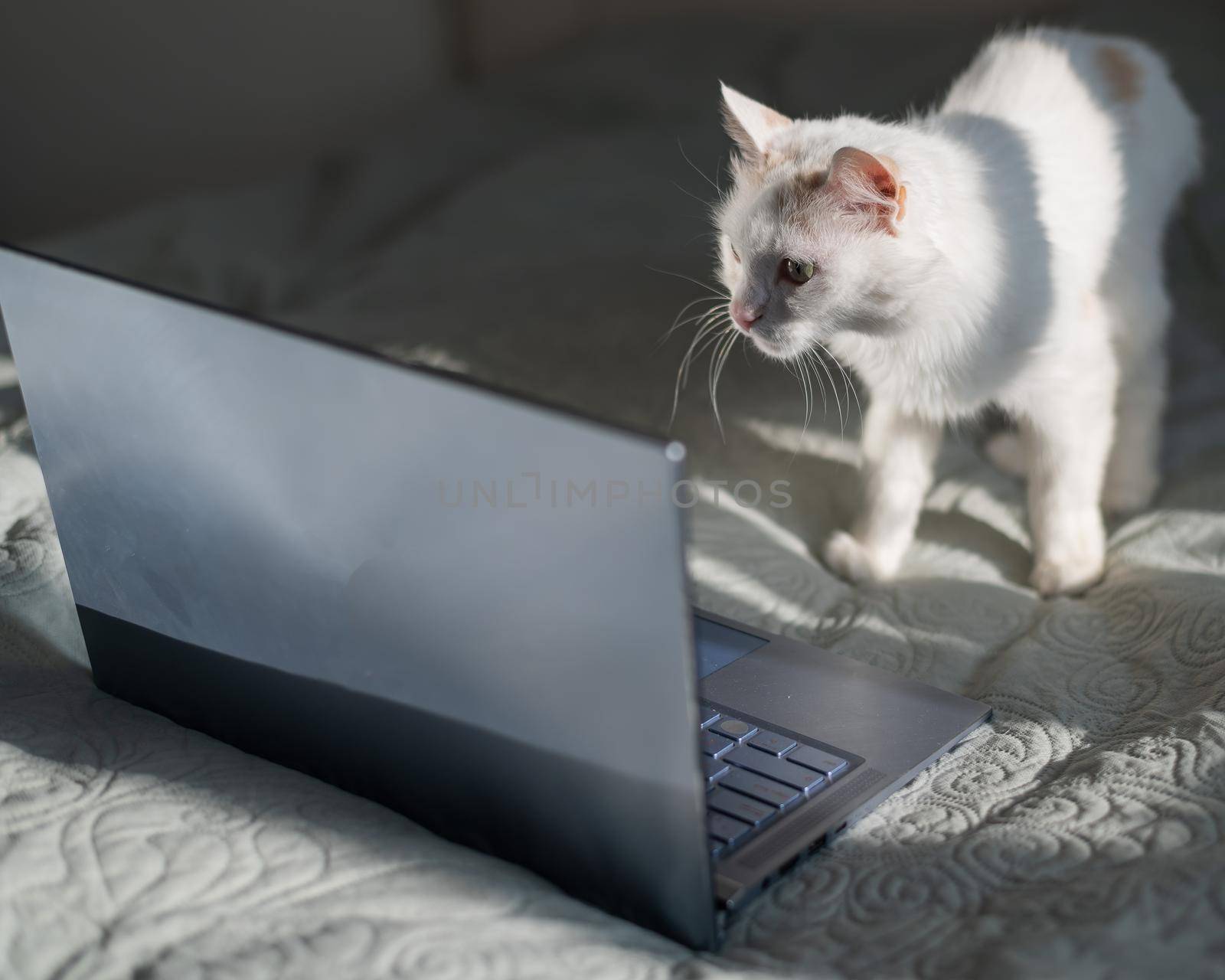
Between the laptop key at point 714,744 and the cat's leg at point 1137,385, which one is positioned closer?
the laptop key at point 714,744

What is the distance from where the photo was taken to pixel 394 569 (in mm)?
648

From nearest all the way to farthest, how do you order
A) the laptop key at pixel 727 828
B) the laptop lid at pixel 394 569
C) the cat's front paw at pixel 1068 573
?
the laptop lid at pixel 394 569
the laptop key at pixel 727 828
the cat's front paw at pixel 1068 573

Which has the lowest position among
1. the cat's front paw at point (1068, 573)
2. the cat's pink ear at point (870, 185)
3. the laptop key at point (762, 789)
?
the cat's front paw at point (1068, 573)

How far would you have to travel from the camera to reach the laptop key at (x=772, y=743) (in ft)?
2.64

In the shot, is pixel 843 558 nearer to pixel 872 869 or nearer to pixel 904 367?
pixel 904 367

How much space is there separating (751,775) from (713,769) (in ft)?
0.08

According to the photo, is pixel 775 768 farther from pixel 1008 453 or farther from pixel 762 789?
pixel 1008 453

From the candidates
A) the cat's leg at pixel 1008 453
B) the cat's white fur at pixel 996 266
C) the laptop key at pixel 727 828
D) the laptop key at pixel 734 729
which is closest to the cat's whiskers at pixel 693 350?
the cat's white fur at pixel 996 266

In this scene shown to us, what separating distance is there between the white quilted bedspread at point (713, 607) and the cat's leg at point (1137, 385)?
30 millimetres

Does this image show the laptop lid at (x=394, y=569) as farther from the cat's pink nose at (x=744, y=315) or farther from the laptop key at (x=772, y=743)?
the cat's pink nose at (x=744, y=315)

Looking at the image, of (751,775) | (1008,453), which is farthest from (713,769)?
(1008,453)

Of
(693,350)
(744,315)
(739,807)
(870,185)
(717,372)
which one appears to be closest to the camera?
A: (739,807)

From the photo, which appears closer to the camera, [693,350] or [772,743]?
[772,743]

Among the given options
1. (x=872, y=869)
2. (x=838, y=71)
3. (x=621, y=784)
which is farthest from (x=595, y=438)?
(x=838, y=71)
